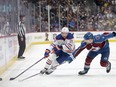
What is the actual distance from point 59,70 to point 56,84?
200 centimetres

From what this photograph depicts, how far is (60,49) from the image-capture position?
6.87 metres

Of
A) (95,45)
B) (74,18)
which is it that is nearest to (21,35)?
(95,45)

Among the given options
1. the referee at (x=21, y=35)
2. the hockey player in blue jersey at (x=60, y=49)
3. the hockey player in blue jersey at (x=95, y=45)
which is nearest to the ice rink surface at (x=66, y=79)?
the hockey player in blue jersey at (x=60, y=49)

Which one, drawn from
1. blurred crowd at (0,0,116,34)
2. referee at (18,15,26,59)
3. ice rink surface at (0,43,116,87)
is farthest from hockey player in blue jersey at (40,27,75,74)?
blurred crowd at (0,0,116,34)

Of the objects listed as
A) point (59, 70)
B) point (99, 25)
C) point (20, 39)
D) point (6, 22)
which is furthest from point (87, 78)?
point (99, 25)

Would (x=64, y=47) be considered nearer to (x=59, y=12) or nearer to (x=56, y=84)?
(x=56, y=84)

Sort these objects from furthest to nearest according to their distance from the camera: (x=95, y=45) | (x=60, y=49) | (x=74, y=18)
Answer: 1. (x=74, y=18)
2. (x=60, y=49)
3. (x=95, y=45)

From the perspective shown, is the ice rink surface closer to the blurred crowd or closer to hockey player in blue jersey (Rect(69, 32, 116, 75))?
hockey player in blue jersey (Rect(69, 32, 116, 75))

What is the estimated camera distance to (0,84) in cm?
574

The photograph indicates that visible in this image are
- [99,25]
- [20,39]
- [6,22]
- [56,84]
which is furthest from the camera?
[99,25]

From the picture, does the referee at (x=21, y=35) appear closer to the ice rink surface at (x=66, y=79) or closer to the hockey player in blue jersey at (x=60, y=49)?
the ice rink surface at (x=66, y=79)

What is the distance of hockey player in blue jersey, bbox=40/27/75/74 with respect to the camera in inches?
256

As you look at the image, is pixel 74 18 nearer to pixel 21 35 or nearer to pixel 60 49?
pixel 21 35

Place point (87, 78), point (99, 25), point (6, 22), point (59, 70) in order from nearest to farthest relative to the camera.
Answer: point (87, 78) → point (59, 70) → point (6, 22) → point (99, 25)
